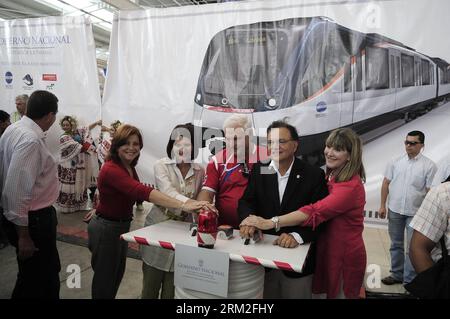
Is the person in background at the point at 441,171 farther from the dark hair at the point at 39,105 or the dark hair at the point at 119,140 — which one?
the dark hair at the point at 39,105

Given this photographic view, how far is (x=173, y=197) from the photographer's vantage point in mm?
1729

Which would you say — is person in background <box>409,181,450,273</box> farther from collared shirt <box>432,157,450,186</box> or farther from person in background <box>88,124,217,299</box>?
collared shirt <box>432,157,450,186</box>

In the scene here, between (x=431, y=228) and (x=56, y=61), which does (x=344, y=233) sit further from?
(x=56, y=61)

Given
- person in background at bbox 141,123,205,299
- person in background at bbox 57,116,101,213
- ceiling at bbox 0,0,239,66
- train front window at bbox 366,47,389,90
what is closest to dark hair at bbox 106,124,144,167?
person in background at bbox 141,123,205,299

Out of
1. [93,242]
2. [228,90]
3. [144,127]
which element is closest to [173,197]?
[93,242]

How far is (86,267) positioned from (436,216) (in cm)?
290

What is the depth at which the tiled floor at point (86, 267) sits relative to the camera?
2600mm

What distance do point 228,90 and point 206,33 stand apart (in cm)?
63

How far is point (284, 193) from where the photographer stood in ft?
5.08

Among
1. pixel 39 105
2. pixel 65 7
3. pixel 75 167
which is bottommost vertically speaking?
pixel 75 167

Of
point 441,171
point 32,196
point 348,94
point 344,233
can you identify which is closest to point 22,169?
point 32,196

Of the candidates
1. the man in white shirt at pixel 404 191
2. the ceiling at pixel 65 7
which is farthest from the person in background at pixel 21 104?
the man in white shirt at pixel 404 191

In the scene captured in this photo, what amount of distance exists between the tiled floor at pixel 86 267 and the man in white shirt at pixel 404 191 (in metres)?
0.15

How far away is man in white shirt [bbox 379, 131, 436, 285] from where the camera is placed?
2.72m
